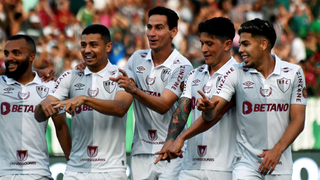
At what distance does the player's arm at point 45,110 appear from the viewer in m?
5.91

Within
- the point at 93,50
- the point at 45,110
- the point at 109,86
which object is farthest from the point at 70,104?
the point at 93,50

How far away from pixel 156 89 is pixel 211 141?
1.16 m

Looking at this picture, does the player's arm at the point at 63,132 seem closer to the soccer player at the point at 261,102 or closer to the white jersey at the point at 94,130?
the white jersey at the point at 94,130

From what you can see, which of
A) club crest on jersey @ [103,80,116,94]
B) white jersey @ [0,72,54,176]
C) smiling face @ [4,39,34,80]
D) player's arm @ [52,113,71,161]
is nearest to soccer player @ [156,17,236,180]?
club crest on jersey @ [103,80,116,94]

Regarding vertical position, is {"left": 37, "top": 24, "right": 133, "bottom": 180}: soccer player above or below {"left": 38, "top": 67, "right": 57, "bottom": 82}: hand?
below

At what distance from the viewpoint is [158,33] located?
7195mm

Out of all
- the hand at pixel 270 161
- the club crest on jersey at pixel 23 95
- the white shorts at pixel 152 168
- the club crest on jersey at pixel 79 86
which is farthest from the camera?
the club crest on jersey at pixel 23 95

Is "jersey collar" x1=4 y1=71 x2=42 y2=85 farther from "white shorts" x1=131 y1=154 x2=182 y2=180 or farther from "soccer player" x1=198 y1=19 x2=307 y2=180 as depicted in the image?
"soccer player" x1=198 y1=19 x2=307 y2=180

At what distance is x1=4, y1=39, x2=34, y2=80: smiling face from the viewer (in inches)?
277

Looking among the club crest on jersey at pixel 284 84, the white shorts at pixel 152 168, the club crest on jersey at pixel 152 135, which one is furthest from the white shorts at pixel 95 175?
the club crest on jersey at pixel 284 84

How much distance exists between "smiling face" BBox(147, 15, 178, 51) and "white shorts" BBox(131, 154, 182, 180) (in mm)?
1505

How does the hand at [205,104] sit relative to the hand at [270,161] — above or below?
above

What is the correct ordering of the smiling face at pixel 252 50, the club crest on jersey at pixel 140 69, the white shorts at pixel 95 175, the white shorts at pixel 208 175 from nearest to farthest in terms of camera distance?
the smiling face at pixel 252 50 < the white shorts at pixel 208 175 < the white shorts at pixel 95 175 < the club crest on jersey at pixel 140 69

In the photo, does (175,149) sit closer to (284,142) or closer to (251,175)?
(251,175)
